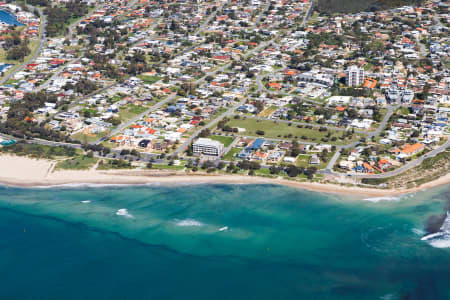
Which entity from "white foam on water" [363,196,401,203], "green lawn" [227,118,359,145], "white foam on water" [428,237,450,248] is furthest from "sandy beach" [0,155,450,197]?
"green lawn" [227,118,359,145]

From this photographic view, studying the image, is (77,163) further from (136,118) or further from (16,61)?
(16,61)

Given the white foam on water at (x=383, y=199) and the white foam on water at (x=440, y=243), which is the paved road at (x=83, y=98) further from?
the white foam on water at (x=440, y=243)

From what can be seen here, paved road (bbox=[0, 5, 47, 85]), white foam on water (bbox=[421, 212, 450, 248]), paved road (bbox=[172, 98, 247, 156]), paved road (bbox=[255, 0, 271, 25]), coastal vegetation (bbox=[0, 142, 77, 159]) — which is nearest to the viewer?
white foam on water (bbox=[421, 212, 450, 248])

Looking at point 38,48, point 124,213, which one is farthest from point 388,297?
point 38,48

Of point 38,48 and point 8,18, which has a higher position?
point 8,18

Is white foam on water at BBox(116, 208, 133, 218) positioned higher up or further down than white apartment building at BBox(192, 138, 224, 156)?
further down

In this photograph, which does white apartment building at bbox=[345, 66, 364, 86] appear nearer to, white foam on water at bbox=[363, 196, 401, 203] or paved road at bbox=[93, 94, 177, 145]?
paved road at bbox=[93, 94, 177, 145]

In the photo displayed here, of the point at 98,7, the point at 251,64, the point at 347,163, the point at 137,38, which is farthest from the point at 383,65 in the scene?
the point at 98,7

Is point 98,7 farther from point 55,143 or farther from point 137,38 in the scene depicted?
point 55,143
